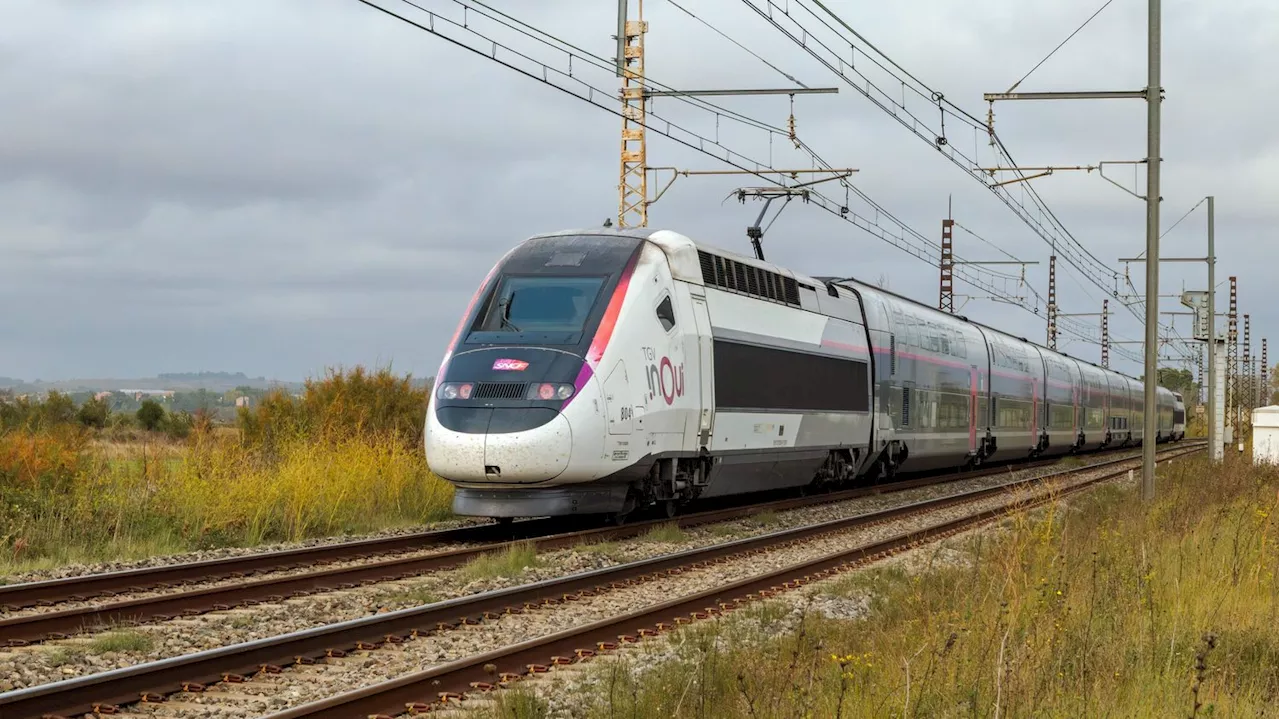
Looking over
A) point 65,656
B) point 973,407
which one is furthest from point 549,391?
point 973,407

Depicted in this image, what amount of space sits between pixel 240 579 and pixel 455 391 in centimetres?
338

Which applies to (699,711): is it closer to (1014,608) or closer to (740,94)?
(1014,608)

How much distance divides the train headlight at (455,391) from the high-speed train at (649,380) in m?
0.02

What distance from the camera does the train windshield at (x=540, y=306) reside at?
1445 centimetres

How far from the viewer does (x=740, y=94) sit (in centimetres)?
2158

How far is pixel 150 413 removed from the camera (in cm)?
4538

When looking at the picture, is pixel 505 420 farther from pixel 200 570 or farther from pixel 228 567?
pixel 200 570

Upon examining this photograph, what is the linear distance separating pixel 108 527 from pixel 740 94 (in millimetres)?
12204

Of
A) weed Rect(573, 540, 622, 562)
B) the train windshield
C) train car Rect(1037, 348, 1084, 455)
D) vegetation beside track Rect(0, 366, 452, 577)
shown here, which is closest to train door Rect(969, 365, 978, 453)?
train car Rect(1037, 348, 1084, 455)

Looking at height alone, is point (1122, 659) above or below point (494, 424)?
below

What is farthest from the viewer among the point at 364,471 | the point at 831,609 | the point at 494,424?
the point at 364,471

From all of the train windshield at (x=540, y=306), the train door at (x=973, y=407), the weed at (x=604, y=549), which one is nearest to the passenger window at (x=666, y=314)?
the train windshield at (x=540, y=306)

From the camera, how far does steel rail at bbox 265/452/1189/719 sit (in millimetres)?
6605

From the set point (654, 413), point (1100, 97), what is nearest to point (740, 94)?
point (1100, 97)
